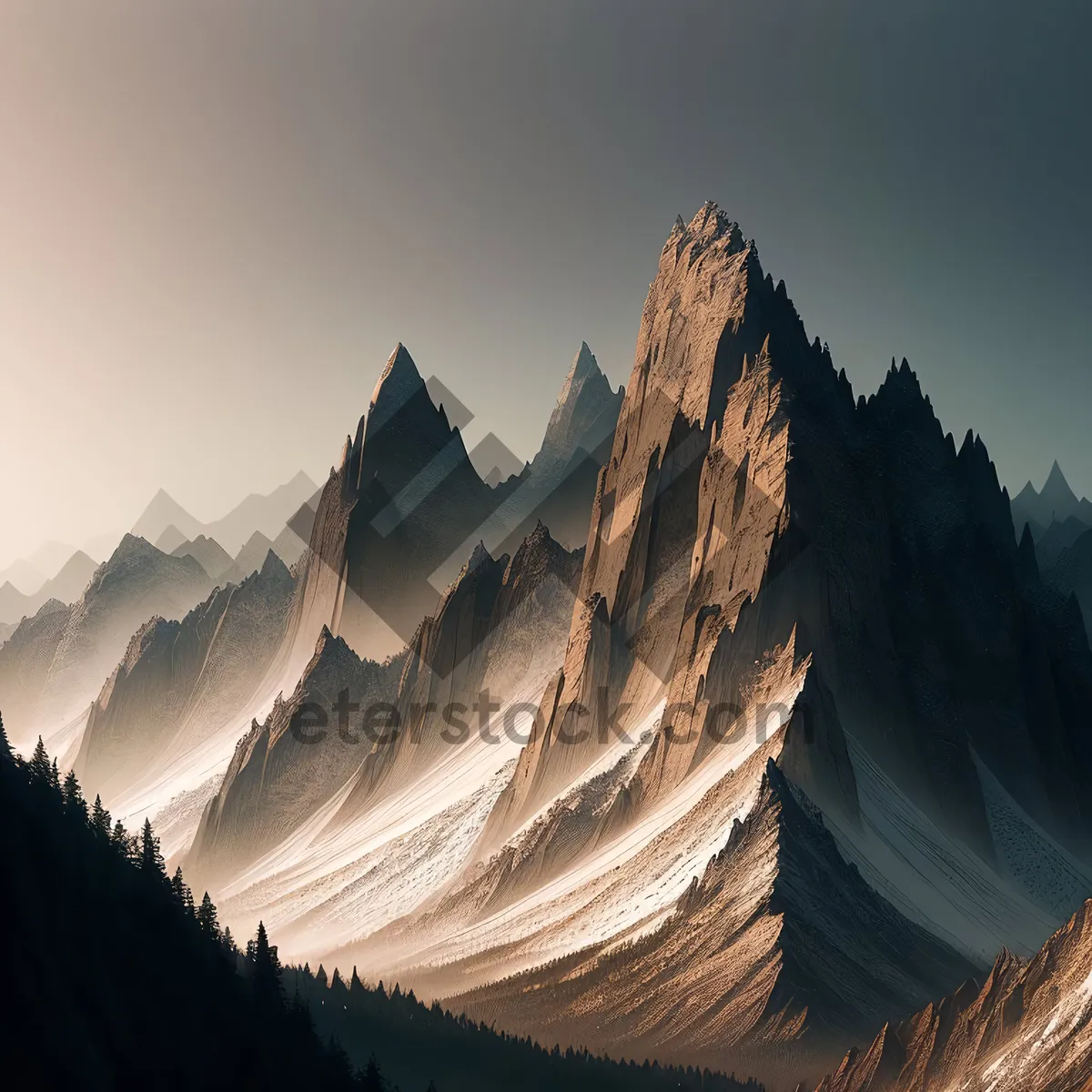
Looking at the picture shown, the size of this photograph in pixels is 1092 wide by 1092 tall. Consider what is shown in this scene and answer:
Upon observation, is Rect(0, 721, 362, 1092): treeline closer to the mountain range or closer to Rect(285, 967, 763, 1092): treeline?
Rect(285, 967, 763, 1092): treeline

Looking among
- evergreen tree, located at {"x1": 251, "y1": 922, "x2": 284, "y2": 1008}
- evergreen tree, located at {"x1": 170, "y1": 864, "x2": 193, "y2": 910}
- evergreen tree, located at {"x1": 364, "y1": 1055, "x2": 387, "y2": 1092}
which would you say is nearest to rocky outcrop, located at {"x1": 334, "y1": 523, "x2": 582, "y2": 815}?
evergreen tree, located at {"x1": 170, "y1": 864, "x2": 193, "y2": 910}

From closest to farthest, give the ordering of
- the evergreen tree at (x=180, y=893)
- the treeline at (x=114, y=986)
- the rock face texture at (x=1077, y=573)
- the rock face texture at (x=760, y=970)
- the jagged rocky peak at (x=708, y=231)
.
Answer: the treeline at (x=114, y=986) → the evergreen tree at (x=180, y=893) → the rock face texture at (x=760, y=970) → the jagged rocky peak at (x=708, y=231) → the rock face texture at (x=1077, y=573)

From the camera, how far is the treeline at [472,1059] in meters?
71.9

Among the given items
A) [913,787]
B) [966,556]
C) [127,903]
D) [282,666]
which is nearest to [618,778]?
[913,787]

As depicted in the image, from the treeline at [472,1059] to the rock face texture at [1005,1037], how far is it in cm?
1284

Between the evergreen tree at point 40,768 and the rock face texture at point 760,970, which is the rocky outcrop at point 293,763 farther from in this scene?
the evergreen tree at point 40,768

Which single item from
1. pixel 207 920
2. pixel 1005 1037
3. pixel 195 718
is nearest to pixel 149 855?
pixel 207 920

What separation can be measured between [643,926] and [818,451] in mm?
46580

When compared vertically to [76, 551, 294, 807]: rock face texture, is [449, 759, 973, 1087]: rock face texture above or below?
below

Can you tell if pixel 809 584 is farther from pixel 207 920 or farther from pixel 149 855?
pixel 149 855

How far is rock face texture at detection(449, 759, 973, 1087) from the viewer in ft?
245

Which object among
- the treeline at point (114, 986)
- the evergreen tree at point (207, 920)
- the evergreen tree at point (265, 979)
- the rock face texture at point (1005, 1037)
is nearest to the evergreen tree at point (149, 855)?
the treeline at point (114, 986)

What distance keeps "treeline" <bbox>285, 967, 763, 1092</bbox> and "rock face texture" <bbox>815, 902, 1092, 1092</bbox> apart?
12.8 meters

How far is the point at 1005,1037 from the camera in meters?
54.3
